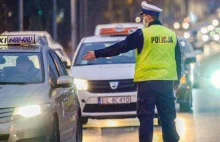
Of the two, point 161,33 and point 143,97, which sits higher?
point 161,33

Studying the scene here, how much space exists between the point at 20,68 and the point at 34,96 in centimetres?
109

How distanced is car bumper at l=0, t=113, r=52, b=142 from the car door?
30.6 inches

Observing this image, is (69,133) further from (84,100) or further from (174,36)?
(84,100)

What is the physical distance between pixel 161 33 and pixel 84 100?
629 cm

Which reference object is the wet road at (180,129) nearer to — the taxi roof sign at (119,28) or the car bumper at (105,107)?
the car bumper at (105,107)

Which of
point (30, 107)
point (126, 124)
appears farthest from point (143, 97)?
point (126, 124)

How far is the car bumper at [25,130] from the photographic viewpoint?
31.8ft

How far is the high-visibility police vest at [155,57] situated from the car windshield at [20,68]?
1.25 metres

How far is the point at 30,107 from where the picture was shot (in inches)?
393

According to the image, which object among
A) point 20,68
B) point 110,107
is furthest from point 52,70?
point 110,107

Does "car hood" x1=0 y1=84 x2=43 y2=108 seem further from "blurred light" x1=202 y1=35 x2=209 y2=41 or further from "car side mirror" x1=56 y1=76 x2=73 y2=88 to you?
"blurred light" x1=202 y1=35 x2=209 y2=41

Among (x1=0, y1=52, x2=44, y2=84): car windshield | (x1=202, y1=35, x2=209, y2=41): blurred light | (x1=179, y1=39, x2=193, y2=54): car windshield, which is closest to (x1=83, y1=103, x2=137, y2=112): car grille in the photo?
(x1=0, y1=52, x2=44, y2=84): car windshield

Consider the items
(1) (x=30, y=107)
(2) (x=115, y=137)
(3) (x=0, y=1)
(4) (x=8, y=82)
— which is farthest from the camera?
(3) (x=0, y=1)

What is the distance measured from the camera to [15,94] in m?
10.2
